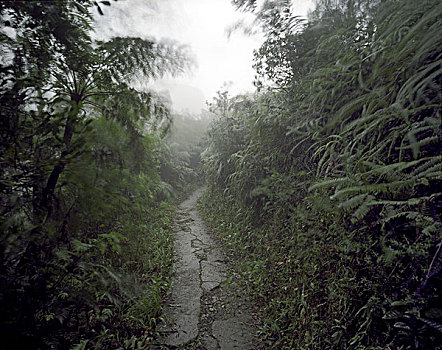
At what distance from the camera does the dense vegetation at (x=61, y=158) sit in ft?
4.16

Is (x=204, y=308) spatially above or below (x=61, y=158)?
below

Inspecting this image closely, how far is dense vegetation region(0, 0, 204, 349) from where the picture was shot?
1.27 meters

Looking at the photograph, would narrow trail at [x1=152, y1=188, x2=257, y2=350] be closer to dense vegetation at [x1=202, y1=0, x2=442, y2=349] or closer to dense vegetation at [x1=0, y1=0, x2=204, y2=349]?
dense vegetation at [x1=202, y1=0, x2=442, y2=349]

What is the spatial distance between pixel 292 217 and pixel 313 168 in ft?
2.25

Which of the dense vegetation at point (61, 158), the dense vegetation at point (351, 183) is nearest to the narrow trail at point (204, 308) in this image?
the dense vegetation at point (351, 183)

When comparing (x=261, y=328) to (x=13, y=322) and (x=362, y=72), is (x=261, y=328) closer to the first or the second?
(x=13, y=322)

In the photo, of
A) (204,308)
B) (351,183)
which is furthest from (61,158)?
(204,308)

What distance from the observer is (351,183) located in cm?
204

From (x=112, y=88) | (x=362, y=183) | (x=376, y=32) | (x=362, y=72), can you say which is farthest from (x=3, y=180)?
(x=376, y=32)

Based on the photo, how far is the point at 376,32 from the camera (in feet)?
8.13

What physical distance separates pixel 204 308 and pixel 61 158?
2.41m

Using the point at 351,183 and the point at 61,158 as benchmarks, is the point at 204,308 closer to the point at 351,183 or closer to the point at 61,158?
the point at 351,183

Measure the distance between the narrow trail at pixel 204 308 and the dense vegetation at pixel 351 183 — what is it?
0.28 meters

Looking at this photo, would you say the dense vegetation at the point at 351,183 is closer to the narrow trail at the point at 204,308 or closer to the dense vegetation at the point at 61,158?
the narrow trail at the point at 204,308
